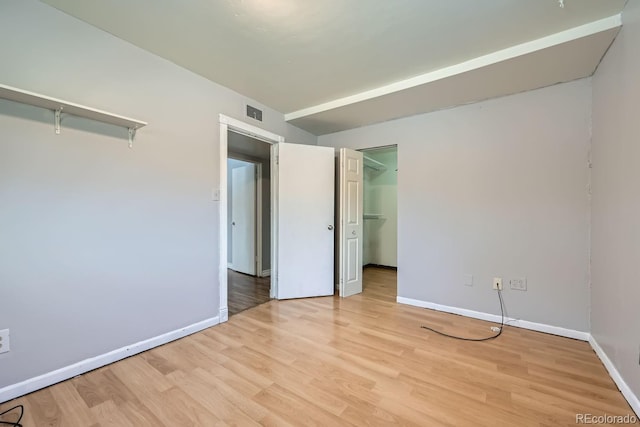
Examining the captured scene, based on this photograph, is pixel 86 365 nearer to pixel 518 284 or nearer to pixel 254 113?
pixel 254 113

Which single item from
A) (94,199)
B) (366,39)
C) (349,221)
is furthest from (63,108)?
(349,221)

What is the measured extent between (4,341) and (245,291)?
93.4 inches

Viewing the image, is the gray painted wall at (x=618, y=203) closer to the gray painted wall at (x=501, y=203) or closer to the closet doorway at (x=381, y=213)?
the gray painted wall at (x=501, y=203)

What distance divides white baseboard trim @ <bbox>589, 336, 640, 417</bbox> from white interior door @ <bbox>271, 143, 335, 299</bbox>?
2529 millimetres

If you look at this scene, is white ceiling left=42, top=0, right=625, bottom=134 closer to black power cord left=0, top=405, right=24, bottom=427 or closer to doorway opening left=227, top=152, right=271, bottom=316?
doorway opening left=227, top=152, right=271, bottom=316

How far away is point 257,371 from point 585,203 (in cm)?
307

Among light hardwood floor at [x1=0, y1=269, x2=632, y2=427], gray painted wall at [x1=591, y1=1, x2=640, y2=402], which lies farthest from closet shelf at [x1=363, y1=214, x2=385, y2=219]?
gray painted wall at [x1=591, y1=1, x2=640, y2=402]

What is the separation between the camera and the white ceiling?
166cm

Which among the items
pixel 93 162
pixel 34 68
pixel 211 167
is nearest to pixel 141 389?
pixel 93 162

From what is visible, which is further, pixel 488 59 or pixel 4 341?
pixel 488 59

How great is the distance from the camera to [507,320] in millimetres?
2619

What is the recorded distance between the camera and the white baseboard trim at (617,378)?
144 cm

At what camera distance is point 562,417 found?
1404 mm

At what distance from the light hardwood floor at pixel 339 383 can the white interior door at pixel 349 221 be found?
3.51 ft
